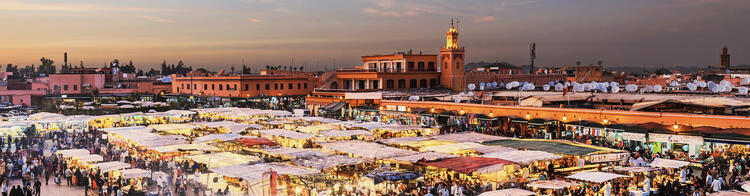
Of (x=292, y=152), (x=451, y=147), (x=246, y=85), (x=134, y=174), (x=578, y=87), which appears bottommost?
(x=134, y=174)

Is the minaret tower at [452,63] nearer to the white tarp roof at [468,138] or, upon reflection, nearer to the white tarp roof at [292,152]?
the white tarp roof at [468,138]

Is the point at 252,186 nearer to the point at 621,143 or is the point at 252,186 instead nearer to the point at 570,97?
the point at 621,143

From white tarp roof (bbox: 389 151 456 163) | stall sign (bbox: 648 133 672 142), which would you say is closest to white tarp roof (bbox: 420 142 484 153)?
white tarp roof (bbox: 389 151 456 163)

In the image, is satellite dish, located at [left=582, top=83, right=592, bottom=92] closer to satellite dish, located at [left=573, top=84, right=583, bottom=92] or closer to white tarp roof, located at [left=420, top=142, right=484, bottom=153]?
satellite dish, located at [left=573, top=84, right=583, bottom=92]

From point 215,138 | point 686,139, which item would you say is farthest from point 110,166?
point 686,139

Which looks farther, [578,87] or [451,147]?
[578,87]

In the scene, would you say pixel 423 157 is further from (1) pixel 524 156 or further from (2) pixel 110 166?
(2) pixel 110 166
